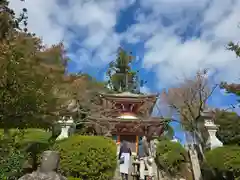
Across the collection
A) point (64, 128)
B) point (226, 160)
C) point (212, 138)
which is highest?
point (64, 128)

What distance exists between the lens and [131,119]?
22625 mm

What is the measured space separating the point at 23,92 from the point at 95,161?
4.02 meters

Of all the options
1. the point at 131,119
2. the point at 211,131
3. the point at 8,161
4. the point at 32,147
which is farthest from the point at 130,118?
the point at 8,161

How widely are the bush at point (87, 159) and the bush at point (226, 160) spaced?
4366 mm

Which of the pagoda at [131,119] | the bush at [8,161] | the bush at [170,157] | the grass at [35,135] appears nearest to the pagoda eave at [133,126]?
the pagoda at [131,119]

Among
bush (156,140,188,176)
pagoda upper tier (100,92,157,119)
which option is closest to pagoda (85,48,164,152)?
pagoda upper tier (100,92,157,119)

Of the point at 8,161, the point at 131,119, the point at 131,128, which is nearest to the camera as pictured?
the point at 8,161

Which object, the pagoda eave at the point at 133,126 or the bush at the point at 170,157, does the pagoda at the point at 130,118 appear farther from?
the bush at the point at 170,157

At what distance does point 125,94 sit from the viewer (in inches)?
983

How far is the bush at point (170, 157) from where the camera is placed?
42.9 feet

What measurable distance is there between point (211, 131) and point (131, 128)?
29.2 feet

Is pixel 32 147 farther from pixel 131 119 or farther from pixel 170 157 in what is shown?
pixel 131 119

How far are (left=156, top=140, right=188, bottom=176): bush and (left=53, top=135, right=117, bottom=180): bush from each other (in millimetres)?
2943

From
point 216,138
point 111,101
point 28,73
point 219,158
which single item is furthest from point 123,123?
point 28,73
